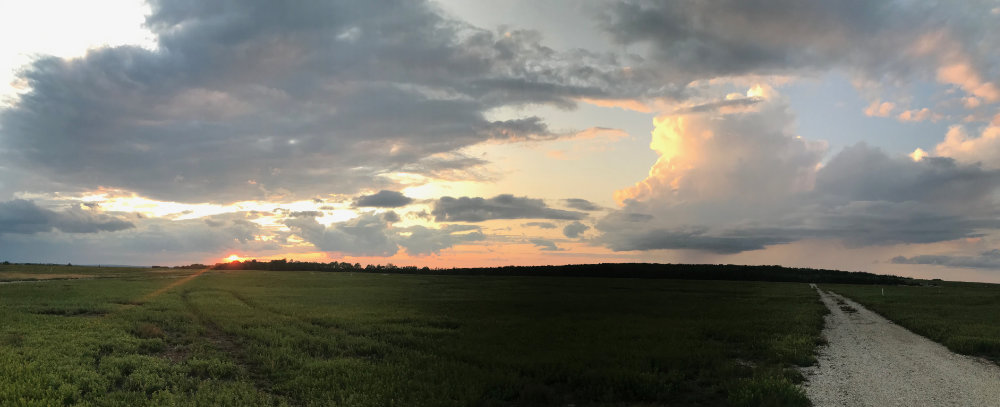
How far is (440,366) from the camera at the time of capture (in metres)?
18.9

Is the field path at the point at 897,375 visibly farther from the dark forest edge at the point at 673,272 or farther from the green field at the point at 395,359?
the dark forest edge at the point at 673,272

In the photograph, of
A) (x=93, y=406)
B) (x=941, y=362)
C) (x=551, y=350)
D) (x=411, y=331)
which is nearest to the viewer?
(x=93, y=406)

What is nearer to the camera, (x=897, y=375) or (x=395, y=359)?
(x=897, y=375)

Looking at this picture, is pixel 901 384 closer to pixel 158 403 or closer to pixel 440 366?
pixel 440 366

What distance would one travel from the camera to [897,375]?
17.6 m

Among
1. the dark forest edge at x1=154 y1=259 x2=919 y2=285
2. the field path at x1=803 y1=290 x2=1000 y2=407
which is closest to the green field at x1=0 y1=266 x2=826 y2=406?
the field path at x1=803 y1=290 x2=1000 y2=407

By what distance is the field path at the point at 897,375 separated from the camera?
14.8 meters

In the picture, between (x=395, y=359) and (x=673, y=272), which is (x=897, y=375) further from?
(x=673, y=272)

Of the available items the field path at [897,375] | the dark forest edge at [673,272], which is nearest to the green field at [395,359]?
the field path at [897,375]

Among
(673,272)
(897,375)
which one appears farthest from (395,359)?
(673,272)

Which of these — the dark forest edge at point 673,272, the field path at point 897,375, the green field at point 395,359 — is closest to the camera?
the field path at point 897,375

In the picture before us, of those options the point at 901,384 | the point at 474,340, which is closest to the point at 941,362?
A: the point at 901,384

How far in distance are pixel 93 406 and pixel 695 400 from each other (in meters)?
17.1

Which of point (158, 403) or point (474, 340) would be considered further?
point (474, 340)
